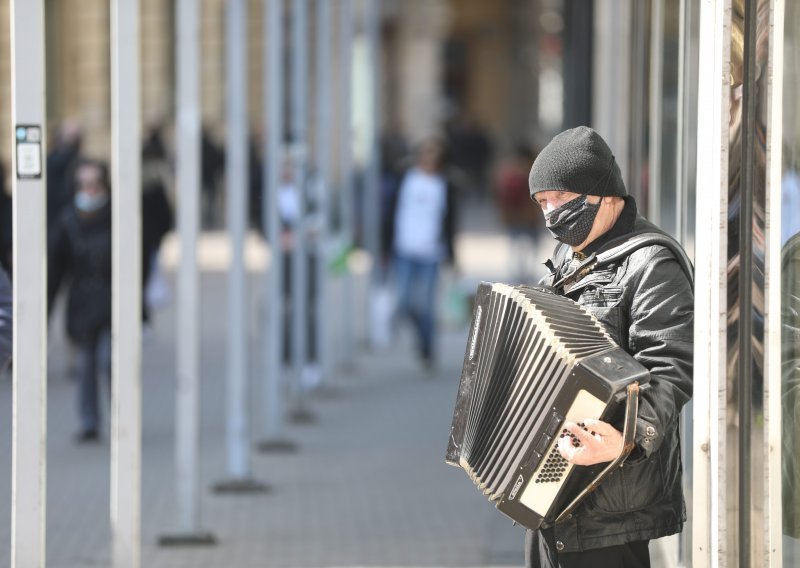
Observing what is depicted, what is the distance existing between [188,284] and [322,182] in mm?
4635

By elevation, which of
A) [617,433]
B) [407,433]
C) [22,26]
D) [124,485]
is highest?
[22,26]

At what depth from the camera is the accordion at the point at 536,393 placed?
319 cm

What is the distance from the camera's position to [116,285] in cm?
504

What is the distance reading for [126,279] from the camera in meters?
5.05

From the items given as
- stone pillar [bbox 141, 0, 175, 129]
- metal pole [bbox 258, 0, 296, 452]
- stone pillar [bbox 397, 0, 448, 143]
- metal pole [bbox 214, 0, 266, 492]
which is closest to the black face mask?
metal pole [bbox 214, 0, 266, 492]

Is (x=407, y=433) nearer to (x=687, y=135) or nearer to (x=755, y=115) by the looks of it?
(x=687, y=135)

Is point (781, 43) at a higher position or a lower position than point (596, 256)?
higher

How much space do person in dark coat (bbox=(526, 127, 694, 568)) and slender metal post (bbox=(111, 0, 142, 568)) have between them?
6.06 ft

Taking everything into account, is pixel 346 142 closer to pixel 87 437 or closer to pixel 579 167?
pixel 87 437

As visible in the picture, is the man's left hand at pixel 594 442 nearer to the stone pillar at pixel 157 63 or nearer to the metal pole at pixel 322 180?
the metal pole at pixel 322 180

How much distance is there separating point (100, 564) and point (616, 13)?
3750 mm

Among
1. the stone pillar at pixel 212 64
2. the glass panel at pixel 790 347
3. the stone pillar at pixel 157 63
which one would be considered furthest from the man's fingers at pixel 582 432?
the stone pillar at pixel 212 64

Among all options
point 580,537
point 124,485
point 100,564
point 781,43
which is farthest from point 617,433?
point 100,564

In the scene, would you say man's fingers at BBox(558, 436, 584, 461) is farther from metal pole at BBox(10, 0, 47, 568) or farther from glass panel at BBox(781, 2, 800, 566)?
metal pole at BBox(10, 0, 47, 568)
